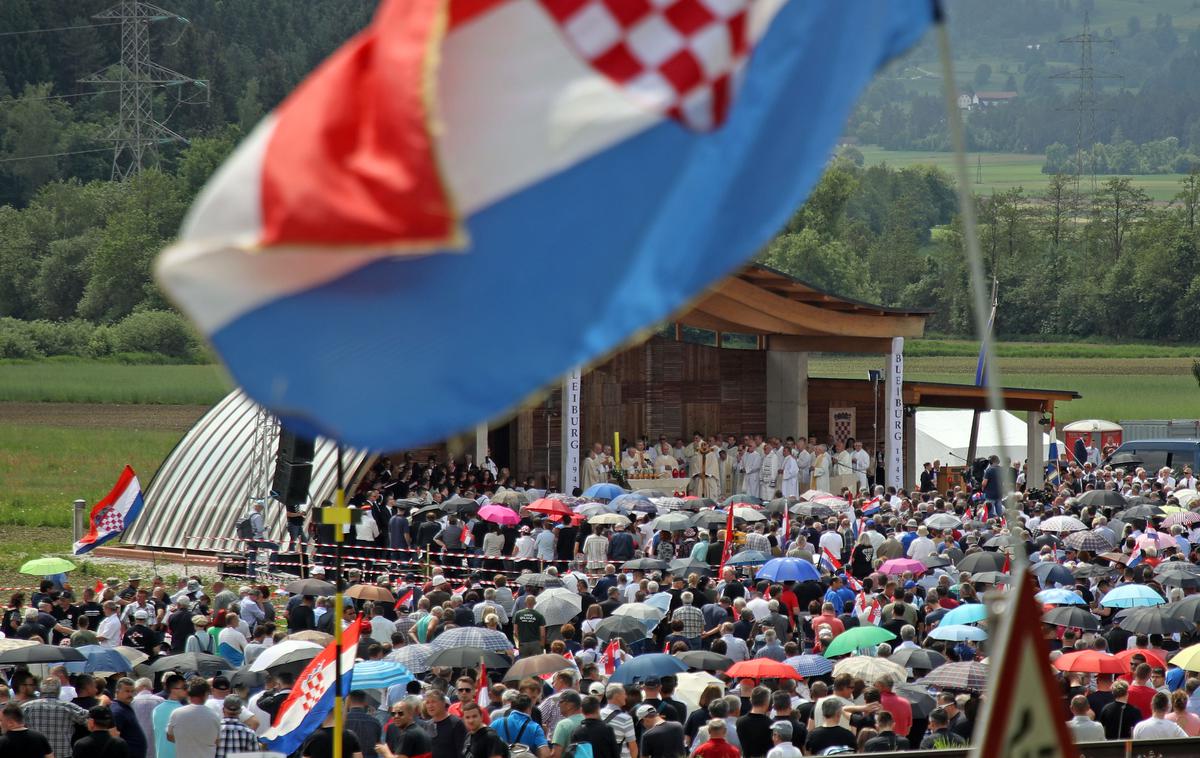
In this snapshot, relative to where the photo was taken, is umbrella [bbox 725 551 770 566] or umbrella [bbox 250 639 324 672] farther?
umbrella [bbox 725 551 770 566]

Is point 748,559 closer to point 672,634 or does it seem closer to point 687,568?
point 687,568

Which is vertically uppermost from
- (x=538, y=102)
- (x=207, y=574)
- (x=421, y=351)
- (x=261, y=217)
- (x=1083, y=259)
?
(x=1083, y=259)

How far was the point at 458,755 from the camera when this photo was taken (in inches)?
391

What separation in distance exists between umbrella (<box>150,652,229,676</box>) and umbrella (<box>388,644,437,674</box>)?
127cm

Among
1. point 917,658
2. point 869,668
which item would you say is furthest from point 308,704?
point 917,658

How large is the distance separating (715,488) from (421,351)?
1193 inches

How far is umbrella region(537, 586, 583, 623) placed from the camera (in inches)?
595

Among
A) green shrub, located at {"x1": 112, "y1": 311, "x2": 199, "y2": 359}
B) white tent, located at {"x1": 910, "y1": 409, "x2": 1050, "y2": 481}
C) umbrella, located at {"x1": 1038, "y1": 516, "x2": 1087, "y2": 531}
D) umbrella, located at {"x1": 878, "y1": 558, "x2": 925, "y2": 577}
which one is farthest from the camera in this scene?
green shrub, located at {"x1": 112, "y1": 311, "x2": 199, "y2": 359}

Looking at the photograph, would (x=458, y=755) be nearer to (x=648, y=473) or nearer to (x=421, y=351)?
(x=421, y=351)

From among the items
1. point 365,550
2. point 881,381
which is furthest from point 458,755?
point 881,381

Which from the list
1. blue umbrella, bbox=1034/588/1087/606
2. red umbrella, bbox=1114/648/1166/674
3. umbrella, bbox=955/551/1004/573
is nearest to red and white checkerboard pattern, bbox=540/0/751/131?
red umbrella, bbox=1114/648/1166/674

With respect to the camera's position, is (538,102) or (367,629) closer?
(538,102)

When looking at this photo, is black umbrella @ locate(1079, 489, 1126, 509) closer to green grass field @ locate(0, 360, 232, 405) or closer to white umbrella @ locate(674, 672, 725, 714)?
white umbrella @ locate(674, 672, 725, 714)

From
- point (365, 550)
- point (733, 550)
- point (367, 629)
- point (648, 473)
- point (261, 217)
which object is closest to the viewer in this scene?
point (261, 217)
